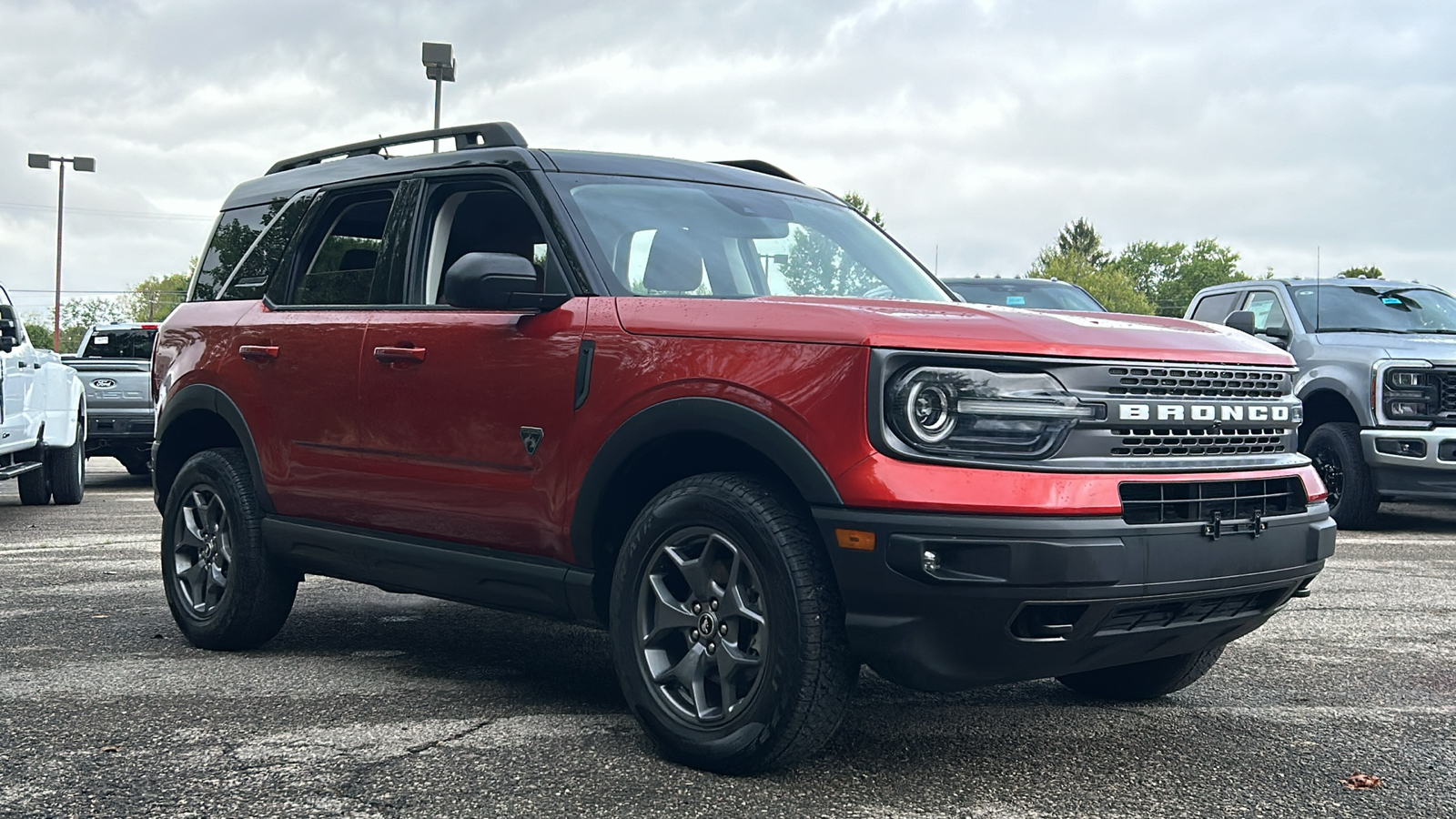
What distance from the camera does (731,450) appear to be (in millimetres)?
4188

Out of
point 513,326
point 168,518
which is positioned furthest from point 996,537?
point 168,518

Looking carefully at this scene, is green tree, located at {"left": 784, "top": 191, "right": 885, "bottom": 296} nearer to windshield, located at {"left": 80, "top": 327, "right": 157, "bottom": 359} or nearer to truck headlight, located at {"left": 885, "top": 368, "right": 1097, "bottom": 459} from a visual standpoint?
truck headlight, located at {"left": 885, "top": 368, "right": 1097, "bottom": 459}

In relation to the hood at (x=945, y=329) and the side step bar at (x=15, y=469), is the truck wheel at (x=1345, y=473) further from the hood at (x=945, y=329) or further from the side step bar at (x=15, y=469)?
the side step bar at (x=15, y=469)

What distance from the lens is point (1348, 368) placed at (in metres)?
11.0

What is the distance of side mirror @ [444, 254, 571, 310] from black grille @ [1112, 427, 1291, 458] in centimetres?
177

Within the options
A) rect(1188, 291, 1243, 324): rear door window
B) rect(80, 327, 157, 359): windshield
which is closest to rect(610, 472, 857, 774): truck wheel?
rect(1188, 291, 1243, 324): rear door window

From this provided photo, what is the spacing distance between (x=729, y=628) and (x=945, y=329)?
97 cm

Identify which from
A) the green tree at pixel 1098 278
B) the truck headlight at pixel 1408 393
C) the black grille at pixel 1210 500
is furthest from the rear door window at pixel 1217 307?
the green tree at pixel 1098 278

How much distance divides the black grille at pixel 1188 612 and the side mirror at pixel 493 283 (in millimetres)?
1916

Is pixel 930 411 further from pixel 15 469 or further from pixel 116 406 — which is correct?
pixel 116 406

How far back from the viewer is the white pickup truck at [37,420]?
11.6 metres

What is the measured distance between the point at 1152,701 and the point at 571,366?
229 cm

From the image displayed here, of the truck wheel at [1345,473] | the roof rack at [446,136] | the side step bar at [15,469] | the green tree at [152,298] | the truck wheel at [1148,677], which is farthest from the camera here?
the green tree at [152,298]

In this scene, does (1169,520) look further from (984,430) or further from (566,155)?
(566,155)
